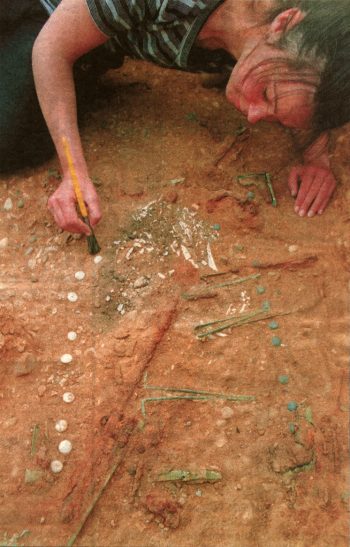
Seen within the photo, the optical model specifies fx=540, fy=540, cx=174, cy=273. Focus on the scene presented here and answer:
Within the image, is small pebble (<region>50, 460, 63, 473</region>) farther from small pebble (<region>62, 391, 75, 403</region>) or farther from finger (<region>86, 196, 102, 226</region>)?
finger (<region>86, 196, 102, 226</region>)

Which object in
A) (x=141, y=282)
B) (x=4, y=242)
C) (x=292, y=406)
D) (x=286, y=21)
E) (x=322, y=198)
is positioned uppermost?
(x=286, y=21)

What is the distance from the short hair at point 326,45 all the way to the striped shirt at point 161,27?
0.97ft

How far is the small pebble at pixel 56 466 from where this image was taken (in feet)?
4.82

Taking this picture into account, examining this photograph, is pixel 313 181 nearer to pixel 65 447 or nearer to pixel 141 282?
pixel 141 282

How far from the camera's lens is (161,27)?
1631 mm

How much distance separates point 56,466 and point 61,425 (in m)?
0.11

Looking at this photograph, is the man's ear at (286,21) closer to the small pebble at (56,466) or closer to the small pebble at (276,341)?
the small pebble at (276,341)

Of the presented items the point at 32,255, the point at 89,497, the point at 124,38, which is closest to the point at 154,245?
the point at 32,255

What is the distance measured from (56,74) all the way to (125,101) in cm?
50

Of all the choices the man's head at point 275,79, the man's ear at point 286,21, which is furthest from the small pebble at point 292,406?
the man's ear at point 286,21

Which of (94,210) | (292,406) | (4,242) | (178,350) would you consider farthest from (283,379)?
(4,242)

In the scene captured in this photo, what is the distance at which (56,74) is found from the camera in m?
1.70

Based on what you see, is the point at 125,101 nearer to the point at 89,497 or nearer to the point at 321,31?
the point at 321,31

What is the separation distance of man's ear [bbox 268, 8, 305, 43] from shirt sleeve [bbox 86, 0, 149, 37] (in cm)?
41
